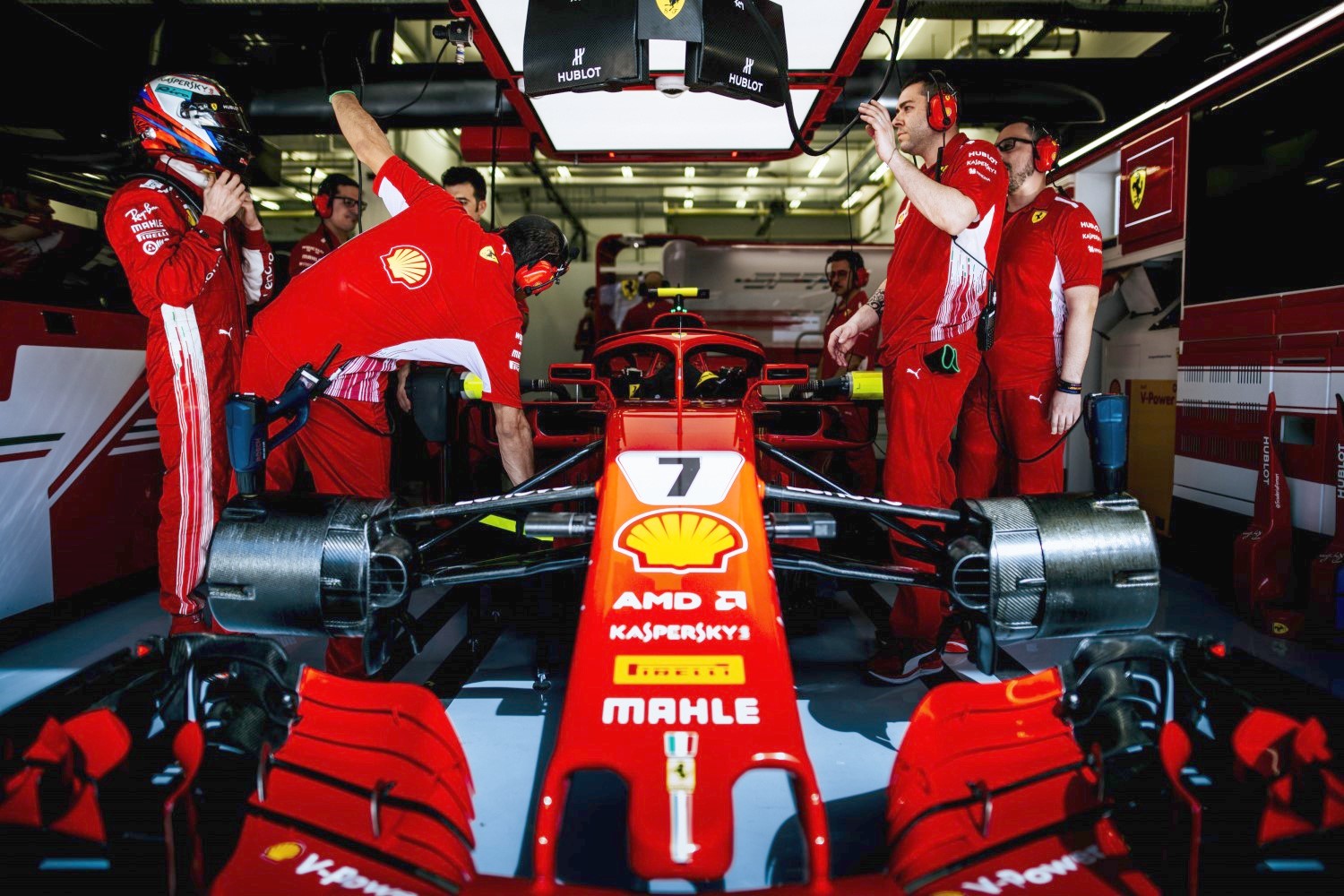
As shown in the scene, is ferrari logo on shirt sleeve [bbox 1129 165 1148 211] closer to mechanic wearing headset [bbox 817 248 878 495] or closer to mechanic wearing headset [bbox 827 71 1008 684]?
mechanic wearing headset [bbox 817 248 878 495]

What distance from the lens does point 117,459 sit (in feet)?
10.7

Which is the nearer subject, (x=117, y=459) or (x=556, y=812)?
(x=556, y=812)

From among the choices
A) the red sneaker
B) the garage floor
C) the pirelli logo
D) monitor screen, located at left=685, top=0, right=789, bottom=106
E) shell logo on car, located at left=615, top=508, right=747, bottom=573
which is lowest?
the garage floor

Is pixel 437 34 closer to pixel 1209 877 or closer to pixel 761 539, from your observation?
pixel 761 539

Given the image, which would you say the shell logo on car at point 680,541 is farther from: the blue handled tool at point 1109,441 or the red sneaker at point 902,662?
the red sneaker at point 902,662

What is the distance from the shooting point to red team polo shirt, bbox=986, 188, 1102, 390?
262 centimetres

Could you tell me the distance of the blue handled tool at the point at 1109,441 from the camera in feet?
5.61

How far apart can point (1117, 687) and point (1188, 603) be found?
91.1 inches

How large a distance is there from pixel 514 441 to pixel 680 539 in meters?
0.78

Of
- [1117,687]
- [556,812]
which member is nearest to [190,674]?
[556,812]

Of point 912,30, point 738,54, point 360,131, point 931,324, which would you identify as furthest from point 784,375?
point 912,30

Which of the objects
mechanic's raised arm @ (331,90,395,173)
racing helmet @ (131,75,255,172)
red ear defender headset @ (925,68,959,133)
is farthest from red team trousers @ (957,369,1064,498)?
racing helmet @ (131,75,255,172)

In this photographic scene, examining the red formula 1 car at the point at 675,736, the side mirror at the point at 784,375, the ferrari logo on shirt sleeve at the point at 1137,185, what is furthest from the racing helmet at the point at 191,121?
the ferrari logo on shirt sleeve at the point at 1137,185

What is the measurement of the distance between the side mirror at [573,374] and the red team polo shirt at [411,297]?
2.34ft
